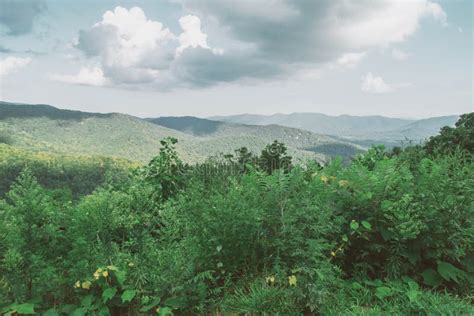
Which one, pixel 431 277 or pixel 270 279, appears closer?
pixel 270 279

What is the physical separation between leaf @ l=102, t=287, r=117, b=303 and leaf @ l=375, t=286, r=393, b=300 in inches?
94.2

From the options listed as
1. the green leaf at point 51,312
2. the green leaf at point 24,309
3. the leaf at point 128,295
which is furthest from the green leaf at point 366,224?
the green leaf at point 24,309

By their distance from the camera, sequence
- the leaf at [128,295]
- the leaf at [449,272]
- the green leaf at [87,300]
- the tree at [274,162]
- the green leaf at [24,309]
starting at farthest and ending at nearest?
1. the tree at [274,162]
2. the leaf at [449,272]
3. the green leaf at [87,300]
4. the leaf at [128,295]
5. the green leaf at [24,309]

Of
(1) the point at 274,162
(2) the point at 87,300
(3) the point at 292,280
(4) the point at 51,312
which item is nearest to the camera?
(3) the point at 292,280

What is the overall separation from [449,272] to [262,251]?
1.82 m

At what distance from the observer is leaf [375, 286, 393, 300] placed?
12.4 ft

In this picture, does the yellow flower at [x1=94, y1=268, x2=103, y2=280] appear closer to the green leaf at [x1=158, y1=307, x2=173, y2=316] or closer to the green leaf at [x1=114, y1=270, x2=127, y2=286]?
the green leaf at [x1=114, y1=270, x2=127, y2=286]

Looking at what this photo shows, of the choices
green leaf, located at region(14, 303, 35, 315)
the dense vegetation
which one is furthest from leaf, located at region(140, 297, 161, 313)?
green leaf, located at region(14, 303, 35, 315)

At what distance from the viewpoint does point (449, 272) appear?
3979 mm

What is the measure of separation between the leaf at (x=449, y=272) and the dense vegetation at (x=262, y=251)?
1cm

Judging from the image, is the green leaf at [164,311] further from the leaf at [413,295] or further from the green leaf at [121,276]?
the leaf at [413,295]

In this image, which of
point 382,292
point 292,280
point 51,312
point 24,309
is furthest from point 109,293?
point 382,292

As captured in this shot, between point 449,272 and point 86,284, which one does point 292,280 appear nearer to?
point 449,272

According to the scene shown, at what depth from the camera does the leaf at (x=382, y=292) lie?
3.78m
